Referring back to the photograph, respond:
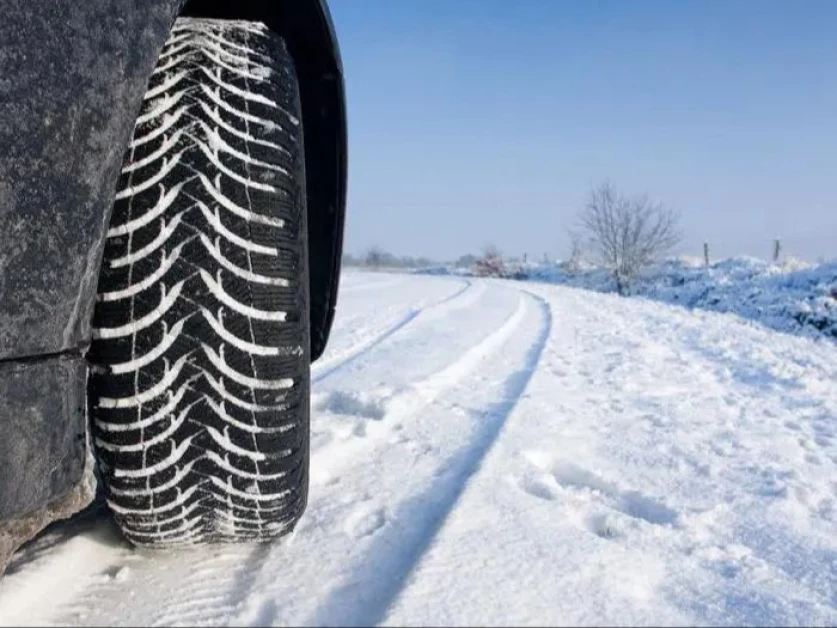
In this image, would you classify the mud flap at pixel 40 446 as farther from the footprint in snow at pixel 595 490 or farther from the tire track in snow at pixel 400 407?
the footprint in snow at pixel 595 490

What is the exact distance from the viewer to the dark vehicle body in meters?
0.75

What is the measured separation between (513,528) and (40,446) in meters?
0.84

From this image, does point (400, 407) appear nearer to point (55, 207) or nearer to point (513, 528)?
point (513, 528)

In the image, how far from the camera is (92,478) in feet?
3.03

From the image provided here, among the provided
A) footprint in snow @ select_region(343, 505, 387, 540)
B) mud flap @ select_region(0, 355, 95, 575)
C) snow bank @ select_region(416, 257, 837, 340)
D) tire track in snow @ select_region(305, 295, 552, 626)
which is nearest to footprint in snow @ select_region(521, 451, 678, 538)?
tire track in snow @ select_region(305, 295, 552, 626)

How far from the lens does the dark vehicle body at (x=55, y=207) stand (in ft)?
2.46

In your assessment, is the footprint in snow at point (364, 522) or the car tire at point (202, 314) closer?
the car tire at point (202, 314)

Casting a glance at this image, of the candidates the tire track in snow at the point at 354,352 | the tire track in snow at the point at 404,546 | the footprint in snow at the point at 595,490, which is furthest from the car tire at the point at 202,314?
the tire track in snow at the point at 354,352

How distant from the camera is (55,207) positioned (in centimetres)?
80

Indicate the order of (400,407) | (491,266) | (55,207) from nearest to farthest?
(55,207) → (400,407) → (491,266)

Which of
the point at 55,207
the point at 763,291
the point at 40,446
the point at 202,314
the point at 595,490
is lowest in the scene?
the point at 763,291

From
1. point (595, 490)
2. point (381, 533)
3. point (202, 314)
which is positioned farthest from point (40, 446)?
point (595, 490)

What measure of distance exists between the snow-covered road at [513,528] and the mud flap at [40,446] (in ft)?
0.58

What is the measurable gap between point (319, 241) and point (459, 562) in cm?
98
